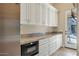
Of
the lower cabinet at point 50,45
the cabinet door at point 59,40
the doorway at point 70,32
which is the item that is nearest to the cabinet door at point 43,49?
the lower cabinet at point 50,45

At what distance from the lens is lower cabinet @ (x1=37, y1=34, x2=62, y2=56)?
200 cm

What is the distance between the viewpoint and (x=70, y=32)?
189 centimetres

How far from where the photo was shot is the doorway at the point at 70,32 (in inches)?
A: 71.9

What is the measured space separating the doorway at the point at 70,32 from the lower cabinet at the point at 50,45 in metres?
0.11

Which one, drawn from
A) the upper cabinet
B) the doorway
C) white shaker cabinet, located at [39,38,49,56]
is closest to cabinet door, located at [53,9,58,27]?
the upper cabinet

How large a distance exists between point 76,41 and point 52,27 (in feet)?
1.39

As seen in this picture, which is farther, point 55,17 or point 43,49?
point 43,49

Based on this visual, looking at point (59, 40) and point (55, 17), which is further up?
point (55, 17)

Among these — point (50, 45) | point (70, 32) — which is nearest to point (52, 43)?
point (50, 45)

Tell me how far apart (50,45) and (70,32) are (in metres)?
0.40

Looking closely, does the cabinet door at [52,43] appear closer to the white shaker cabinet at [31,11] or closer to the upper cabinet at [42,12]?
the upper cabinet at [42,12]

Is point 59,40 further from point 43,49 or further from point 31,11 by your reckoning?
point 31,11

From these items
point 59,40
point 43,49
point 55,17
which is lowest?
point 43,49

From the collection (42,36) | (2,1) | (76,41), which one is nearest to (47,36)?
(42,36)
